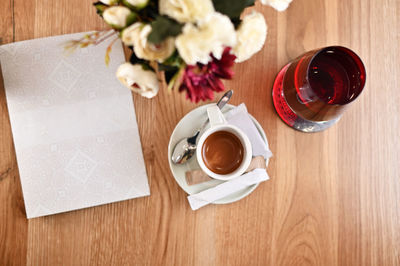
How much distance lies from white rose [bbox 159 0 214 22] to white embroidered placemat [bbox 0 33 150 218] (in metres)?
0.35

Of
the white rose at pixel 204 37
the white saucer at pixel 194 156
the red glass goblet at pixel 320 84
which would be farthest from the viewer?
the white saucer at pixel 194 156

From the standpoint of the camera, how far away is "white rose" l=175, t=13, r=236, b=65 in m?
0.31

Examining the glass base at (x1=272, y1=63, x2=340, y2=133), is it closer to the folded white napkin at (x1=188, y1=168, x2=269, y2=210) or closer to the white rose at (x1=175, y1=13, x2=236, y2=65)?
the folded white napkin at (x1=188, y1=168, x2=269, y2=210)

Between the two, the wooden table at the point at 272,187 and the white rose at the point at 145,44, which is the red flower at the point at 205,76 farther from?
the wooden table at the point at 272,187

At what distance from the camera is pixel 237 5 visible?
15.1 inches

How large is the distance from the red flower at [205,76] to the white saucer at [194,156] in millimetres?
258

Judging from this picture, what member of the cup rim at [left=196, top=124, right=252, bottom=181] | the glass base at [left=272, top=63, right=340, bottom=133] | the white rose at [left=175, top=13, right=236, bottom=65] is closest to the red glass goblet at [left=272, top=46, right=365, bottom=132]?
the glass base at [left=272, top=63, right=340, bottom=133]

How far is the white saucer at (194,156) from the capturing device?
0.62 metres

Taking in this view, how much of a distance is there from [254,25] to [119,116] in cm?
39

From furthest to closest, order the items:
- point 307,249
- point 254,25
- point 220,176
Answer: point 307,249
point 220,176
point 254,25

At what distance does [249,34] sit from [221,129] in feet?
0.83

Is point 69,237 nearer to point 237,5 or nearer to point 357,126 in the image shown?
point 237,5

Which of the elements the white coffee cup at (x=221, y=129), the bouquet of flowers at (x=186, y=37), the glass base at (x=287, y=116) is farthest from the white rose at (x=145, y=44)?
the glass base at (x=287, y=116)

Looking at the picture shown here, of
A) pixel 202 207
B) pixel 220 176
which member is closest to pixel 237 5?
pixel 220 176
